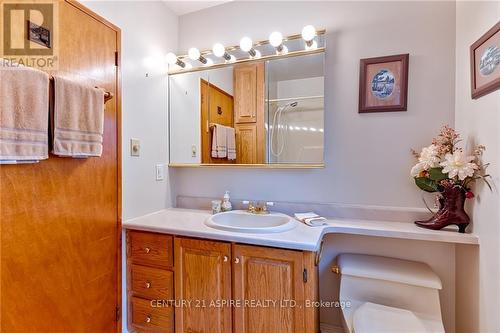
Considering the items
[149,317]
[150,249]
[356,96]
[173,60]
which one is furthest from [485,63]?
[149,317]

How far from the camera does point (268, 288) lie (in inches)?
49.1

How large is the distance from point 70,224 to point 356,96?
1788 mm

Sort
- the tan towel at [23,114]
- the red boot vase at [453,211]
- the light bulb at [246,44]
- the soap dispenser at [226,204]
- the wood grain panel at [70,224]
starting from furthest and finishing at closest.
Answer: the soap dispenser at [226,204] < the light bulb at [246,44] < the red boot vase at [453,211] < the wood grain panel at [70,224] < the tan towel at [23,114]

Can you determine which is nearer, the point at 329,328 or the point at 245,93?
the point at 329,328

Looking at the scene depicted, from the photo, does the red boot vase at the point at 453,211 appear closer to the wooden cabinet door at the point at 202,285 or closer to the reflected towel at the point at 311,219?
the reflected towel at the point at 311,219

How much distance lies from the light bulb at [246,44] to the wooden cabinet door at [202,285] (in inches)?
51.0

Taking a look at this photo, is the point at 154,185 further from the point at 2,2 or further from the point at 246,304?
the point at 2,2

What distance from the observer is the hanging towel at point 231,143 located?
5.86 ft

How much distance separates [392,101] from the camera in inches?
57.8

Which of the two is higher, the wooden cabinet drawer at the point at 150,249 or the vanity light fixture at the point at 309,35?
the vanity light fixture at the point at 309,35

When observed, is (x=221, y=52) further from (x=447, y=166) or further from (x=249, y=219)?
(x=447, y=166)

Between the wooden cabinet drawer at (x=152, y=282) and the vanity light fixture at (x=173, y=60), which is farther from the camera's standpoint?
the vanity light fixture at (x=173, y=60)

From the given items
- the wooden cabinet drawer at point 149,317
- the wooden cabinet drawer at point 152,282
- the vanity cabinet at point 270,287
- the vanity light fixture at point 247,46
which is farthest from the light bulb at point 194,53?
the wooden cabinet drawer at point 149,317

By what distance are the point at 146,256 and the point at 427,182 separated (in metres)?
1.69
